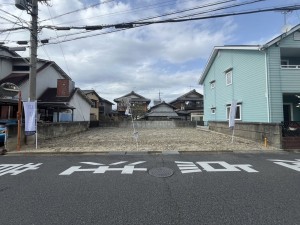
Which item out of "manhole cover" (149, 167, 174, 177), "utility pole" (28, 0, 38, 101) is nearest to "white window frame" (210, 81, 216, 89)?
"utility pole" (28, 0, 38, 101)

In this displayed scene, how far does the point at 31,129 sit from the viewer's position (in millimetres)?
9906

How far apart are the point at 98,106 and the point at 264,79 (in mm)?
31474

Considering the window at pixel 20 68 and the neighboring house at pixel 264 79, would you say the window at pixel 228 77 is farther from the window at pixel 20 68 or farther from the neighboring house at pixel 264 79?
the window at pixel 20 68

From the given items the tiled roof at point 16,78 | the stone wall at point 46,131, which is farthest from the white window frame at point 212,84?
the tiled roof at point 16,78

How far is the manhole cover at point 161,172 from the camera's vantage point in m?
5.60

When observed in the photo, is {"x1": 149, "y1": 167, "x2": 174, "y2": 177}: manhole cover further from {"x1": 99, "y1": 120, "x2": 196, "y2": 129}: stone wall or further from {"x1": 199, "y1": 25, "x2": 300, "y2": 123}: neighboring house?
{"x1": 99, "y1": 120, "x2": 196, "y2": 129}: stone wall

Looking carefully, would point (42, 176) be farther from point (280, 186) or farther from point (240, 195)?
point (280, 186)

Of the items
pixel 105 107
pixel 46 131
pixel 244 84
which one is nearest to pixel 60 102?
pixel 46 131

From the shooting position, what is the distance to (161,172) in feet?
19.2

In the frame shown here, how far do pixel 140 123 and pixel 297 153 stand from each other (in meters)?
20.1

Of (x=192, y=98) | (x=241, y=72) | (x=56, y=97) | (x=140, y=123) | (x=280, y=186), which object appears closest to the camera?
(x=280, y=186)

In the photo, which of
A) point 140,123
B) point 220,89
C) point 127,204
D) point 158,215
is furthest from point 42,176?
point 140,123

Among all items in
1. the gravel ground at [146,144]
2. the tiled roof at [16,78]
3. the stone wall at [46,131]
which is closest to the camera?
the gravel ground at [146,144]

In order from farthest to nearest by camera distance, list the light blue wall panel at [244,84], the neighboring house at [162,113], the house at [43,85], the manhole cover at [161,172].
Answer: the neighboring house at [162,113], the house at [43,85], the light blue wall panel at [244,84], the manhole cover at [161,172]
